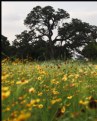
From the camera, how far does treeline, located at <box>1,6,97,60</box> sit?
114ft

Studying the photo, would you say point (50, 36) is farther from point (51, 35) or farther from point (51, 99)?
point (51, 99)

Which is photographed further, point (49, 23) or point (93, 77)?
point (49, 23)

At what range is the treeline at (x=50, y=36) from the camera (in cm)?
3466

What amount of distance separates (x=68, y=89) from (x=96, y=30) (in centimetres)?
3385

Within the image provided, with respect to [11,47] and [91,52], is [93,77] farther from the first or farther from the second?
[11,47]

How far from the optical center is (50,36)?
37.2m

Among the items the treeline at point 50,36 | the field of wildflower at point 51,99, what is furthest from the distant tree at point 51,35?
the field of wildflower at point 51,99

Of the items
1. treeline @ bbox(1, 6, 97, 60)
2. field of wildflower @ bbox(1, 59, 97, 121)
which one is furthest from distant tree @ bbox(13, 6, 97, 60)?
field of wildflower @ bbox(1, 59, 97, 121)

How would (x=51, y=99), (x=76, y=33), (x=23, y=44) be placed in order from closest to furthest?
(x=51, y=99)
(x=23, y=44)
(x=76, y=33)

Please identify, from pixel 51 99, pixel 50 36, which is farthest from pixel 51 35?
pixel 51 99

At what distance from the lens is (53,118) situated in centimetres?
329

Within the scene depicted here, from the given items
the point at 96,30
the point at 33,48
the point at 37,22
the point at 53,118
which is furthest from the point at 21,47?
the point at 53,118

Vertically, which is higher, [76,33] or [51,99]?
[76,33]

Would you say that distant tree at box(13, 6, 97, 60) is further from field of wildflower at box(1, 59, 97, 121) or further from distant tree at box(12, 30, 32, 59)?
field of wildflower at box(1, 59, 97, 121)
